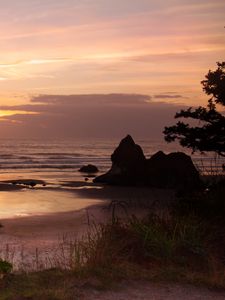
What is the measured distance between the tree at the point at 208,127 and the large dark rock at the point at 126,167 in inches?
620

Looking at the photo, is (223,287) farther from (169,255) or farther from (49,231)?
(49,231)

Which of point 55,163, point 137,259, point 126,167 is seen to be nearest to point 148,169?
point 126,167

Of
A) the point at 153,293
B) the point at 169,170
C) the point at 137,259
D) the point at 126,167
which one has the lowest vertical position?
the point at 153,293

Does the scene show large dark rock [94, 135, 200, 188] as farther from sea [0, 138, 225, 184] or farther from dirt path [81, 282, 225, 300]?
dirt path [81, 282, 225, 300]

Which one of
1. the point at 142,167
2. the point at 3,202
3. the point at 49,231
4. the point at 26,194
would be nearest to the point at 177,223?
the point at 49,231

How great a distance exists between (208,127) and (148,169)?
1631 cm

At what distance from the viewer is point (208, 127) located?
14.4 metres

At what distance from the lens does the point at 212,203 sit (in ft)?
36.3

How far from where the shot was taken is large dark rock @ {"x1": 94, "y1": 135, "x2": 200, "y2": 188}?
29219 millimetres

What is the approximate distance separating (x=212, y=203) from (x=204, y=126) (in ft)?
13.0

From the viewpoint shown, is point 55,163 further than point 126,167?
Yes

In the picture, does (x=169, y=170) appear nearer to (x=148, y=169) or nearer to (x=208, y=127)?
(x=148, y=169)

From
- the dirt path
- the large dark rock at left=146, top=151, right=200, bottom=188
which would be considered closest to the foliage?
the dirt path

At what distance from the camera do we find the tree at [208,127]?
14289 millimetres
